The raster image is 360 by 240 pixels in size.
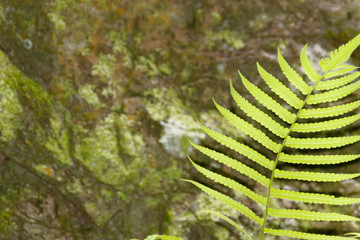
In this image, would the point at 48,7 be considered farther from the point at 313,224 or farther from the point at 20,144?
the point at 313,224

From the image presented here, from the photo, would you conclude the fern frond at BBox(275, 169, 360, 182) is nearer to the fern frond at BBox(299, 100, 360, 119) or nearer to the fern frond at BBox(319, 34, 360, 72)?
the fern frond at BBox(299, 100, 360, 119)

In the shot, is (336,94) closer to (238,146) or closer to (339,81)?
(339,81)

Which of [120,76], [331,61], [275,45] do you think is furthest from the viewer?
[120,76]

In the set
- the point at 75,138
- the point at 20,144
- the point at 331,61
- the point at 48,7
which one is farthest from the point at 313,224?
the point at 48,7

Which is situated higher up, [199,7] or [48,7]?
[199,7]

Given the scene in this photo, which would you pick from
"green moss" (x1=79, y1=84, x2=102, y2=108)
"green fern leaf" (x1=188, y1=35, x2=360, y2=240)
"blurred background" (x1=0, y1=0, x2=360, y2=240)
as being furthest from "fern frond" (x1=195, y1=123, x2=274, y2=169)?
"green moss" (x1=79, y1=84, x2=102, y2=108)

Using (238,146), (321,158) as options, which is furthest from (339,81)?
(238,146)

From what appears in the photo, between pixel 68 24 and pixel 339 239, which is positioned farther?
pixel 68 24

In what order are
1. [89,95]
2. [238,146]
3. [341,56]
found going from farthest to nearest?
[89,95], [238,146], [341,56]
